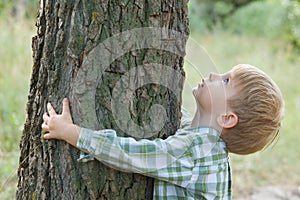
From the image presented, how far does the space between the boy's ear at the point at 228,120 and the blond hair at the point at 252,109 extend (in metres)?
0.02

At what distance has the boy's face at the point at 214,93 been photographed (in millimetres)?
2133

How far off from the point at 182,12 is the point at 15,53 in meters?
3.96

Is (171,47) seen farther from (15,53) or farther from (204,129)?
(15,53)

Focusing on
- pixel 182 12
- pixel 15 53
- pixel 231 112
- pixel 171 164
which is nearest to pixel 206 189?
pixel 171 164

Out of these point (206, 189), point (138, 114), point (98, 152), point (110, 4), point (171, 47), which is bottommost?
point (206, 189)

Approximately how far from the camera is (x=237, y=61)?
8.63 m

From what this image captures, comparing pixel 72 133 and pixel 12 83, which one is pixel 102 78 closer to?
pixel 72 133

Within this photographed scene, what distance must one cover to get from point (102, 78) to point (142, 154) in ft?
1.07

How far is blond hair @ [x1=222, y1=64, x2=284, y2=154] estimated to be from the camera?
2.08m

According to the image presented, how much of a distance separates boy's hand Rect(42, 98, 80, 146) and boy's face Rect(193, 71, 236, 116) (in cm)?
56

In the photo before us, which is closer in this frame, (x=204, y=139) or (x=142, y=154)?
(x=142, y=154)

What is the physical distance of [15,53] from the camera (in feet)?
18.7

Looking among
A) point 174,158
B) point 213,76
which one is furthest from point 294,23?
point 174,158

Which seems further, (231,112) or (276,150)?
(276,150)
